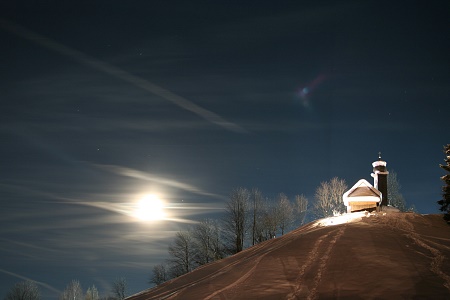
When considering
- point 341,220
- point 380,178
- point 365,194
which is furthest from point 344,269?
point 380,178

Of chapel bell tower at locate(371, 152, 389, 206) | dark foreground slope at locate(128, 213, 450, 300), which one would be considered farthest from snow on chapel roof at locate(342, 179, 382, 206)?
dark foreground slope at locate(128, 213, 450, 300)

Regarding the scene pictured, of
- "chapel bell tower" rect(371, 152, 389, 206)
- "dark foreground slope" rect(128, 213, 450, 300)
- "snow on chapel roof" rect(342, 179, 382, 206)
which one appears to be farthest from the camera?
"chapel bell tower" rect(371, 152, 389, 206)

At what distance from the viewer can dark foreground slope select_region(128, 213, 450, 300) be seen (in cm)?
2345

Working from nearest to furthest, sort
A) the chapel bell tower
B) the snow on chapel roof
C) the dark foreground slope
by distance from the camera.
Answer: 1. the dark foreground slope
2. the snow on chapel roof
3. the chapel bell tower

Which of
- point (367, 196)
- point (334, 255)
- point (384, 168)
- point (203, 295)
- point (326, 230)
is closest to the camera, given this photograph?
point (203, 295)

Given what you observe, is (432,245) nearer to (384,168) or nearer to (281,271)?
(281,271)

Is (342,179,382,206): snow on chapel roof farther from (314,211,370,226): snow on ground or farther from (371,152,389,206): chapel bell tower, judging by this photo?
(314,211,370,226): snow on ground

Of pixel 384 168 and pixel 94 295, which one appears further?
pixel 94 295

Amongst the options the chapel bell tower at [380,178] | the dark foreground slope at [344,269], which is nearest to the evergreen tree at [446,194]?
the dark foreground slope at [344,269]

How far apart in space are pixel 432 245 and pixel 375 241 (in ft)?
11.6

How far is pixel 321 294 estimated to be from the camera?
23.3 meters

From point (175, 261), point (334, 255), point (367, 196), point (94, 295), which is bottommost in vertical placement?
point (94, 295)

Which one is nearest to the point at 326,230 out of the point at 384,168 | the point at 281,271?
the point at 281,271

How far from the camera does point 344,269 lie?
26812mm
